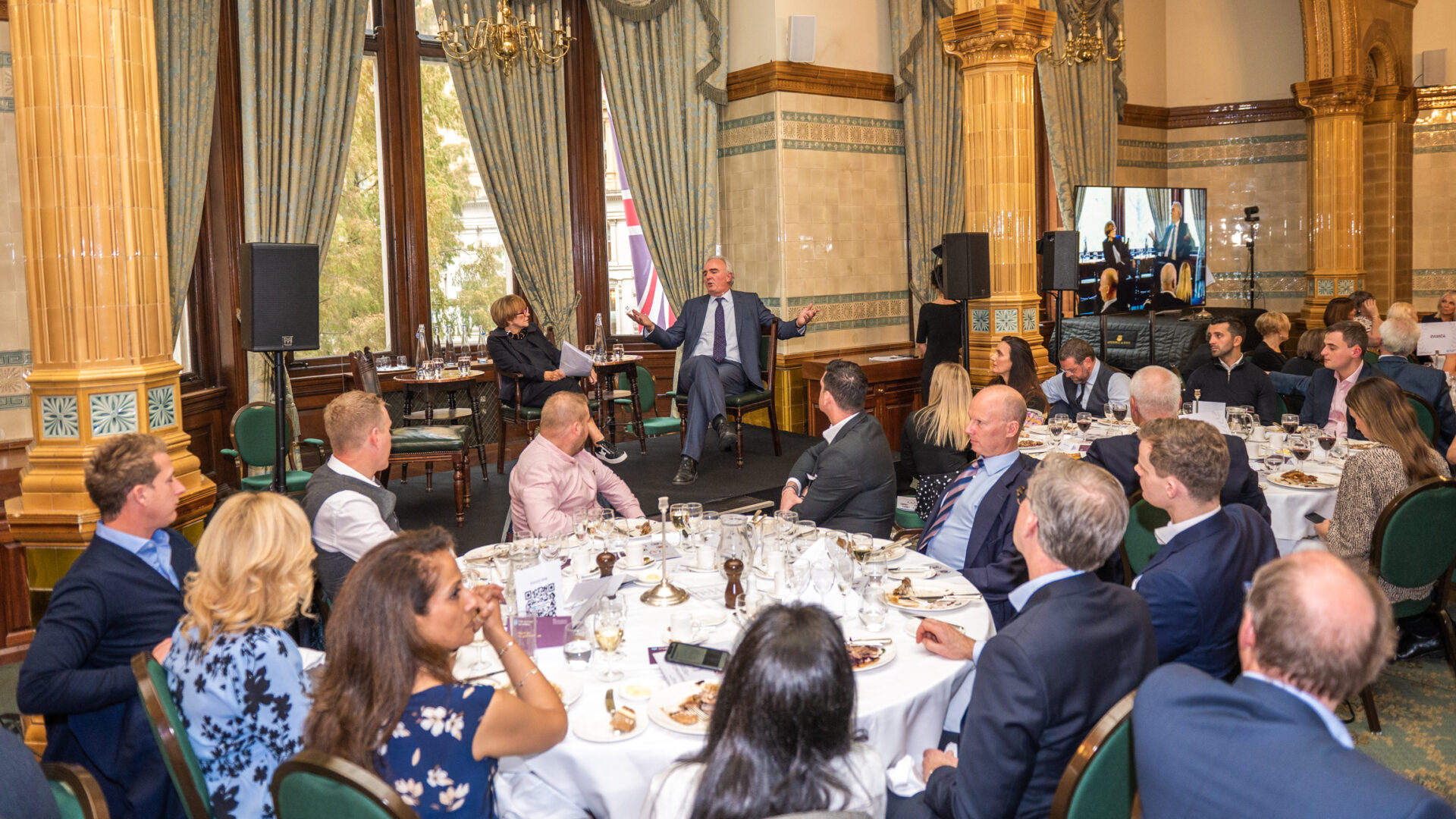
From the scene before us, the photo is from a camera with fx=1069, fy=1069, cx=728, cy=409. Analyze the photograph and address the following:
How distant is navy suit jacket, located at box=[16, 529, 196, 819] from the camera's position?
254 cm

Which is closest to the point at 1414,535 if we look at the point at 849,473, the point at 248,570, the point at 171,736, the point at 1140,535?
the point at 1140,535

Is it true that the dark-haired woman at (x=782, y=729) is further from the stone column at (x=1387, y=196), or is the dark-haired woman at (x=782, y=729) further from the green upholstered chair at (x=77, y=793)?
the stone column at (x=1387, y=196)

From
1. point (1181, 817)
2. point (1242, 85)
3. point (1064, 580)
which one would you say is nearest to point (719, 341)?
point (1064, 580)

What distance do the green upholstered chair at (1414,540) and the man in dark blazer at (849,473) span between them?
1.79 meters

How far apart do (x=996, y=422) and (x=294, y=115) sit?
19.5 ft

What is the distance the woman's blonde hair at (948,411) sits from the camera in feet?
16.4

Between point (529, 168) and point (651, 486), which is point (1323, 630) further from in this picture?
point (529, 168)

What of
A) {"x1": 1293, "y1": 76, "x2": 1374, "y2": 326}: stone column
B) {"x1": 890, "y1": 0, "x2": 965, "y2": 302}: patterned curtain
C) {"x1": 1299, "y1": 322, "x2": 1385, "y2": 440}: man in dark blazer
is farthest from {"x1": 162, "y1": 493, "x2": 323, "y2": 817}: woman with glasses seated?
{"x1": 1293, "y1": 76, "x2": 1374, "y2": 326}: stone column

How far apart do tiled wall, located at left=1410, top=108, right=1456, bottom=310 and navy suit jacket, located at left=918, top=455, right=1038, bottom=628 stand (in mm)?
12092

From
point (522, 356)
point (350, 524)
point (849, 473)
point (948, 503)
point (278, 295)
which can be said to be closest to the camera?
point (350, 524)

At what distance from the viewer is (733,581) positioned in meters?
3.11

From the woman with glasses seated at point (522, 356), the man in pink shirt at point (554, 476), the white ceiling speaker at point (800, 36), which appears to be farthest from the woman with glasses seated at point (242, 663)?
the white ceiling speaker at point (800, 36)

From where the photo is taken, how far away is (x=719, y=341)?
7734mm

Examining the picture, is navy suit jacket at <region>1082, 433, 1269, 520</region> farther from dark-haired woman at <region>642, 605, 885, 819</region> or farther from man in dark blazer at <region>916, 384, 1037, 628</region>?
dark-haired woman at <region>642, 605, 885, 819</region>
